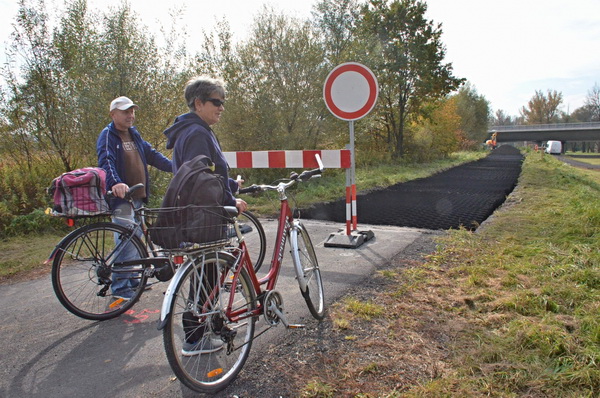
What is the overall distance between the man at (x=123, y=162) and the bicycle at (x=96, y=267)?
0.08 m

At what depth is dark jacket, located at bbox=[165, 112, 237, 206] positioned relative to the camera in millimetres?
2629

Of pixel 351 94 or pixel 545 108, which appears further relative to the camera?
pixel 545 108

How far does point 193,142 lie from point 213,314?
1066 mm

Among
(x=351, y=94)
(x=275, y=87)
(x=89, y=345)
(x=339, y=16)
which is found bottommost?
(x=89, y=345)

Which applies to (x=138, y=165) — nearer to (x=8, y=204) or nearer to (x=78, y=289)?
(x=78, y=289)

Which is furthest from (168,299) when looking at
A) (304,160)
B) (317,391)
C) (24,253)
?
(24,253)

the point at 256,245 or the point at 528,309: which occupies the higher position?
the point at 256,245

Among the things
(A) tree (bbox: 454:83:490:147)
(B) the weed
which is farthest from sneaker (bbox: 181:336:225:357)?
(A) tree (bbox: 454:83:490:147)

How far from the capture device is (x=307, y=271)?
3.23 metres

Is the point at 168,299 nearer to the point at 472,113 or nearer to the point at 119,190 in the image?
the point at 119,190

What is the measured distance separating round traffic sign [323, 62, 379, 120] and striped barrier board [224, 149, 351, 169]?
1.69ft


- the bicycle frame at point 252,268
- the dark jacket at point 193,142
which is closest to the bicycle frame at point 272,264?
the bicycle frame at point 252,268

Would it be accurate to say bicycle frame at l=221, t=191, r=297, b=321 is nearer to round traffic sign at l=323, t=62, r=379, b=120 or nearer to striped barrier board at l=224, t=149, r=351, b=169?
striped barrier board at l=224, t=149, r=351, b=169

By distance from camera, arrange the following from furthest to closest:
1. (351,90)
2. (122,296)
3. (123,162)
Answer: (351,90) < (123,162) < (122,296)
